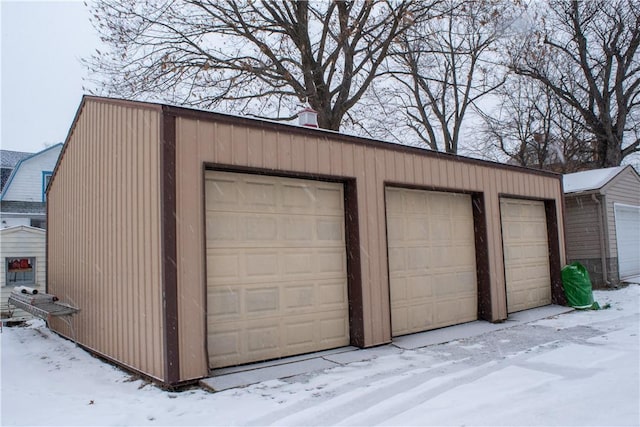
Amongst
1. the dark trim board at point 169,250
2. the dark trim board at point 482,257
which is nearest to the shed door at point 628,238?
the dark trim board at point 482,257

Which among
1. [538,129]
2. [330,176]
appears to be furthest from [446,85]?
[330,176]

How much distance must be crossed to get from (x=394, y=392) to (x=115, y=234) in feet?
13.0

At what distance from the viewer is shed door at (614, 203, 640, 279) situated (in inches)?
537

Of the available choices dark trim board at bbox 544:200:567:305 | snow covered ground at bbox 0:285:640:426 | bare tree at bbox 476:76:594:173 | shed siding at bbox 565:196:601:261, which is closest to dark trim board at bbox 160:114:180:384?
snow covered ground at bbox 0:285:640:426

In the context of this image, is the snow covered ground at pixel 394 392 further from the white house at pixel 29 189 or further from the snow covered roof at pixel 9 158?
the snow covered roof at pixel 9 158

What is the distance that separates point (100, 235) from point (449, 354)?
16.6 feet

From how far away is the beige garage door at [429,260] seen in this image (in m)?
7.49

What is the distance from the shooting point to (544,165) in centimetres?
2592

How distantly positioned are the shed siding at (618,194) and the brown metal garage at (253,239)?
591 cm

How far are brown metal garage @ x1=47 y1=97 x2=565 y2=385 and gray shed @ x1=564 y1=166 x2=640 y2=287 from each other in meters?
5.56

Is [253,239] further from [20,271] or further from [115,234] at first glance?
[20,271]

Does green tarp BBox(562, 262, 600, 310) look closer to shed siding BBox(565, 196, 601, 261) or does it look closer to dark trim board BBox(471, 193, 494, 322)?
dark trim board BBox(471, 193, 494, 322)

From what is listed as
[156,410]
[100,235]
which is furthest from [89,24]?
[156,410]

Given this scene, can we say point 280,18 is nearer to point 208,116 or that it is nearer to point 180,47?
point 180,47
